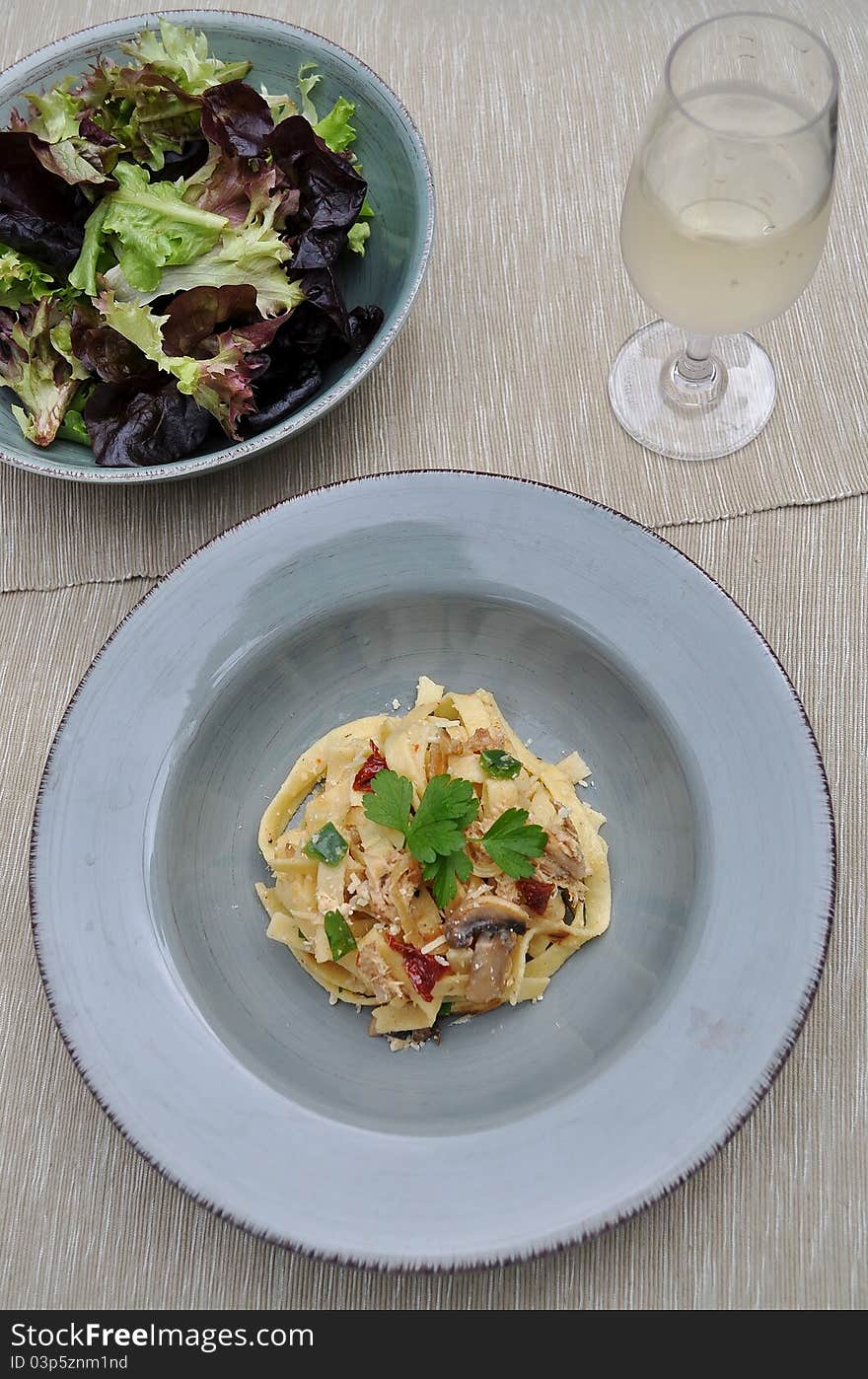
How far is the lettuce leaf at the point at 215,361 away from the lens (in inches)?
92.8

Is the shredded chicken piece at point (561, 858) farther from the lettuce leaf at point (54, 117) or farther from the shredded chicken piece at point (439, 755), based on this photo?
the lettuce leaf at point (54, 117)

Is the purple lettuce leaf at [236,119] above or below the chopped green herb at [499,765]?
above

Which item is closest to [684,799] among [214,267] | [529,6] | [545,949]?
[545,949]

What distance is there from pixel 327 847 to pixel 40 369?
134 cm

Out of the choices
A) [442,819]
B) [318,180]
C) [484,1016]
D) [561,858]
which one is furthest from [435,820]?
[318,180]

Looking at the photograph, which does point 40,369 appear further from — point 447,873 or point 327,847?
point 447,873

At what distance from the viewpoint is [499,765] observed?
207 cm

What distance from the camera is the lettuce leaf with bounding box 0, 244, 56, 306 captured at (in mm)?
2490

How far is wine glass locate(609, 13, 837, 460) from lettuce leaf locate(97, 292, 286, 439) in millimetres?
834

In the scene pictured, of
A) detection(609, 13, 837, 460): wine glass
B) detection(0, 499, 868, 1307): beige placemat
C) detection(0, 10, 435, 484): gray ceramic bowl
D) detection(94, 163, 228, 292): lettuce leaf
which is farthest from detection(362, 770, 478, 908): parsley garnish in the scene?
detection(94, 163, 228, 292): lettuce leaf

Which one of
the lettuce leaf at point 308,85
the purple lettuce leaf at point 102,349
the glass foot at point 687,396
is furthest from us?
the lettuce leaf at point 308,85

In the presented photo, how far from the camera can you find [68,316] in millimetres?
2525

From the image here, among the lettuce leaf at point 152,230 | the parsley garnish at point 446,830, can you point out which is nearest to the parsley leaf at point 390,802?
the parsley garnish at point 446,830

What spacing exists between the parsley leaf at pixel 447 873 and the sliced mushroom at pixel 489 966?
0.10 meters
